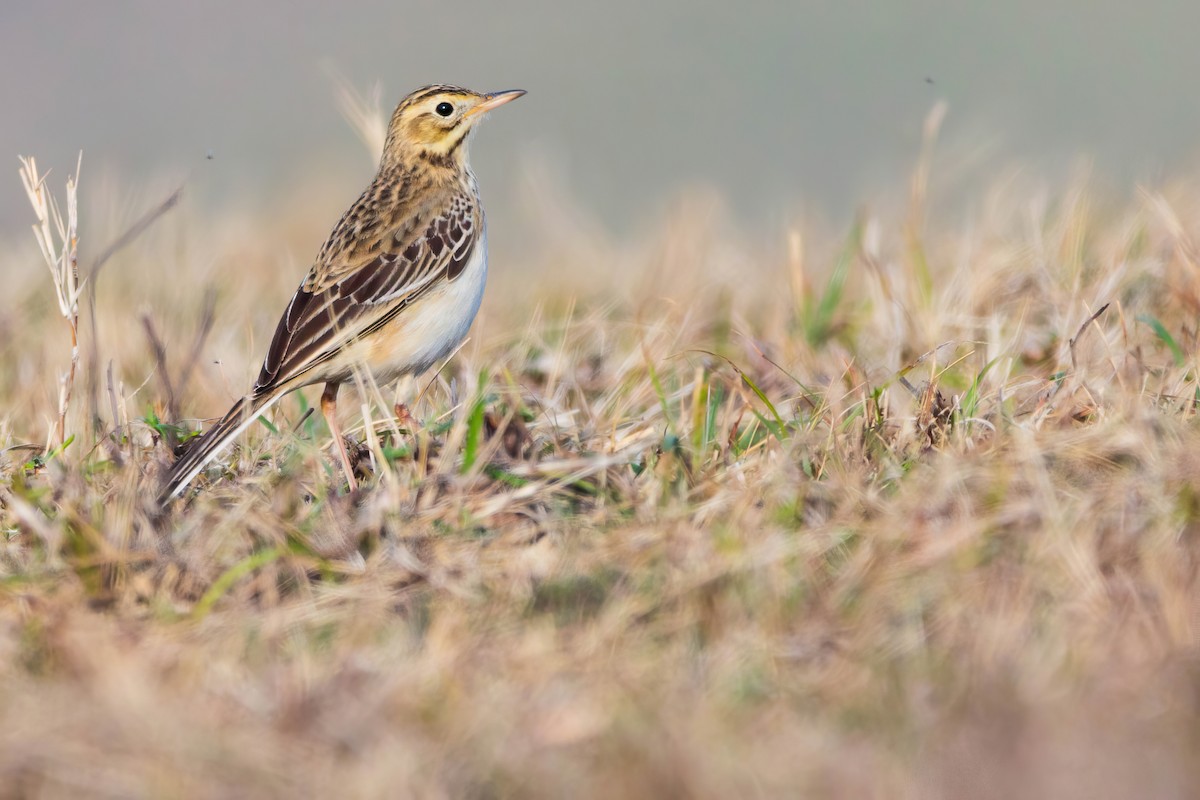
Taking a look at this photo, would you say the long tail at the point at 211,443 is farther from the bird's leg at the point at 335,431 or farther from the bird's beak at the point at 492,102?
the bird's beak at the point at 492,102

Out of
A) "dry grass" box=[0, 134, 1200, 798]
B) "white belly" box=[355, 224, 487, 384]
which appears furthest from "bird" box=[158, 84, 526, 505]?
"dry grass" box=[0, 134, 1200, 798]

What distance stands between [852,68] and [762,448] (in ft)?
91.6

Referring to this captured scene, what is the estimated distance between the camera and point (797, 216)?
31.1 feet

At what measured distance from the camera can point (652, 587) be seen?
13.4 feet

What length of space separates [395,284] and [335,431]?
1.00m

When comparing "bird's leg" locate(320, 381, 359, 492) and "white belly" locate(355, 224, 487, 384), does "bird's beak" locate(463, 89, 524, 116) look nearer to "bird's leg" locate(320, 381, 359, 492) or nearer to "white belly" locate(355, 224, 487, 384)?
"white belly" locate(355, 224, 487, 384)

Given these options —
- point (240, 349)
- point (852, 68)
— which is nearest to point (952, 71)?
point (852, 68)

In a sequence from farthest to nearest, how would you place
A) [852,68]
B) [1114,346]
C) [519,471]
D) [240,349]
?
[852,68] < [240,349] < [1114,346] < [519,471]

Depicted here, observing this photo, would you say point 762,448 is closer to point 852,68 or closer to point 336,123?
point 336,123

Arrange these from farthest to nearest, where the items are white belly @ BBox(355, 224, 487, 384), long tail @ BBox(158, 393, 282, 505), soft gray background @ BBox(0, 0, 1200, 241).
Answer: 1. soft gray background @ BBox(0, 0, 1200, 241)
2. white belly @ BBox(355, 224, 487, 384)
3. long tail @ BBox(158, 393, 282, 505)

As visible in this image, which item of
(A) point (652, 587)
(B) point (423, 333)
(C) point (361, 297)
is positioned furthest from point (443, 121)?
(A) point (652, 587)

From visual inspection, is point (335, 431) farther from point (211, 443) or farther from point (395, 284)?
point (395, 284)

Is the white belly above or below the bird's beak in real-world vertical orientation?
below

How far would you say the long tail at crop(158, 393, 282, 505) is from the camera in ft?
16.1
